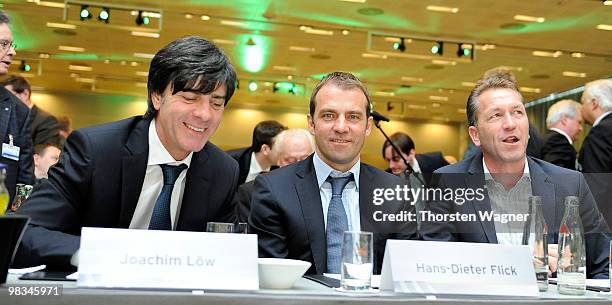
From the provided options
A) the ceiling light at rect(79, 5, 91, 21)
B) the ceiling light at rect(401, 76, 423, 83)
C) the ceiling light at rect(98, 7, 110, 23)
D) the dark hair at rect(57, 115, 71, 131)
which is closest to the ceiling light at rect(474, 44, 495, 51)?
the ceiling light at rect(401, 76, 423, 83)

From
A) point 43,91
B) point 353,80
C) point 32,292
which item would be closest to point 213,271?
point 32,292

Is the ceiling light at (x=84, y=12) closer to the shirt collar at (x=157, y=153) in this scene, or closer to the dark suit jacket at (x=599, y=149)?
the dark suit jacket at (x=599, y=149)

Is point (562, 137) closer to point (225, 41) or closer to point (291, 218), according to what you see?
point (291, 218)

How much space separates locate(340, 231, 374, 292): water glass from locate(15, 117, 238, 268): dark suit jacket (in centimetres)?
81

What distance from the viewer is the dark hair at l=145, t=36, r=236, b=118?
1907 millimetres

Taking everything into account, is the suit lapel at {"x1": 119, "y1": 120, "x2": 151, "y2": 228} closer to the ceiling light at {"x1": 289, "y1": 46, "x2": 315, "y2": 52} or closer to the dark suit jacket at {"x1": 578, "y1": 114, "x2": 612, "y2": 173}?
the dark suit jacket at {"x1": 578, "y1": 114, "x2": 612, "y2": 173}

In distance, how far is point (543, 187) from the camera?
2.25 metres

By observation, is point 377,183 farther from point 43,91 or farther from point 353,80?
point 43,91

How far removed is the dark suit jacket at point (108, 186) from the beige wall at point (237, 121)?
55.9 ft

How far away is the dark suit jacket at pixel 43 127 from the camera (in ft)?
17.6

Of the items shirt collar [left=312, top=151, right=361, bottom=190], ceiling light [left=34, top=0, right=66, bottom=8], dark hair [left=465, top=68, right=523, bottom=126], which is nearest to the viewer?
shirt collar [left=312, top=151, right=361, bottom=190]

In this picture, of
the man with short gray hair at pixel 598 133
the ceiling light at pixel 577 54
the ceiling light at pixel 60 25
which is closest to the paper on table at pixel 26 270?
the man with short gray hair at pixel 598 133

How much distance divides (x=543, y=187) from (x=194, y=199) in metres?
1.14

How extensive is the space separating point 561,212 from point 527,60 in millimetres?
11143
